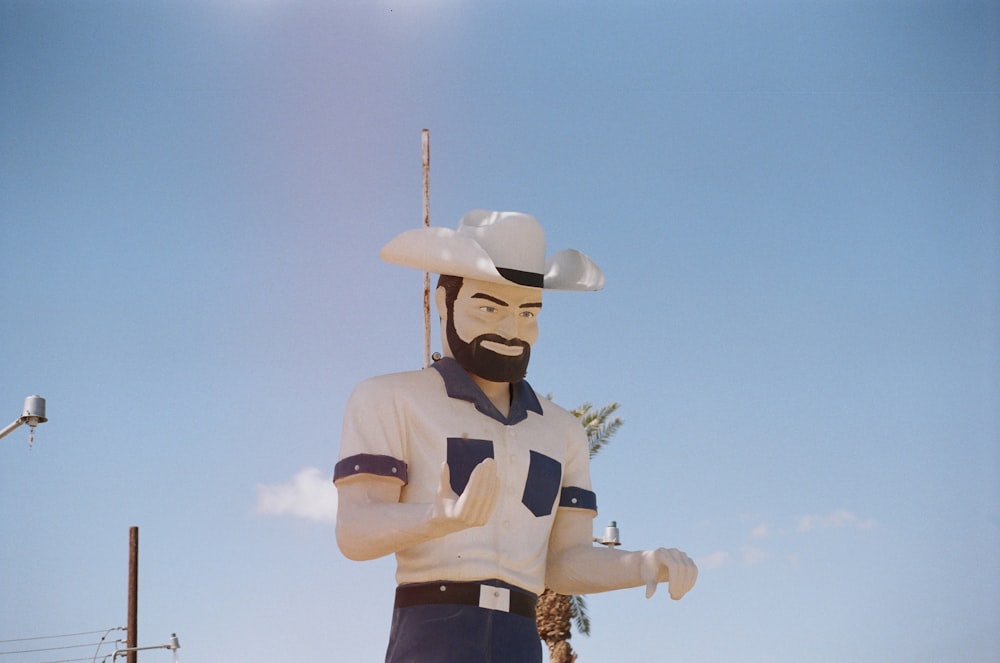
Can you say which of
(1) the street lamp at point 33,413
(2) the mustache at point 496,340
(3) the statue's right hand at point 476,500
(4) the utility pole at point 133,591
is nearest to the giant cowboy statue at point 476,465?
(2) the mustache at point 496,340

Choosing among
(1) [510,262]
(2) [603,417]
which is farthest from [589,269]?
(2) [603,417]

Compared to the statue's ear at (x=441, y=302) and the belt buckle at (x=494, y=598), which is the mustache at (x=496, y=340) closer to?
the statue's ear at (x=441, y=302)

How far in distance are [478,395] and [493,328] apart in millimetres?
305

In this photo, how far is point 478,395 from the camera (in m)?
6.45

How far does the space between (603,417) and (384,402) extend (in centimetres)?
1312

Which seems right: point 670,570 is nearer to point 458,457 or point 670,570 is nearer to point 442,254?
point 458,457

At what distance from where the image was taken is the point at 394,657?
238 inches

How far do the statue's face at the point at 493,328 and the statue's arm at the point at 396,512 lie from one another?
68 centimetres

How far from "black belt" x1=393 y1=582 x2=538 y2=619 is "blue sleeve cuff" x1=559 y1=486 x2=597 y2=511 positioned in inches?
26.2

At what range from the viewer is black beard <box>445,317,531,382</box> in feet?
21.2

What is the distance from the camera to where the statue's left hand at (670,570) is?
19.9 feet

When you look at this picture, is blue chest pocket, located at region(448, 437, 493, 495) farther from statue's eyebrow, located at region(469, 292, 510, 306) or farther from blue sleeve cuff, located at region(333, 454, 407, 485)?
statue's eyebrow, located at region(469, 292, 510, 306)

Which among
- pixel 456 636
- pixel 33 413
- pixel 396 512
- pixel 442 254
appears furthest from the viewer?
pixel 33 413

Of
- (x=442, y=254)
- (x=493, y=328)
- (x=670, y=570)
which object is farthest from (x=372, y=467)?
(x=670, y=570)
